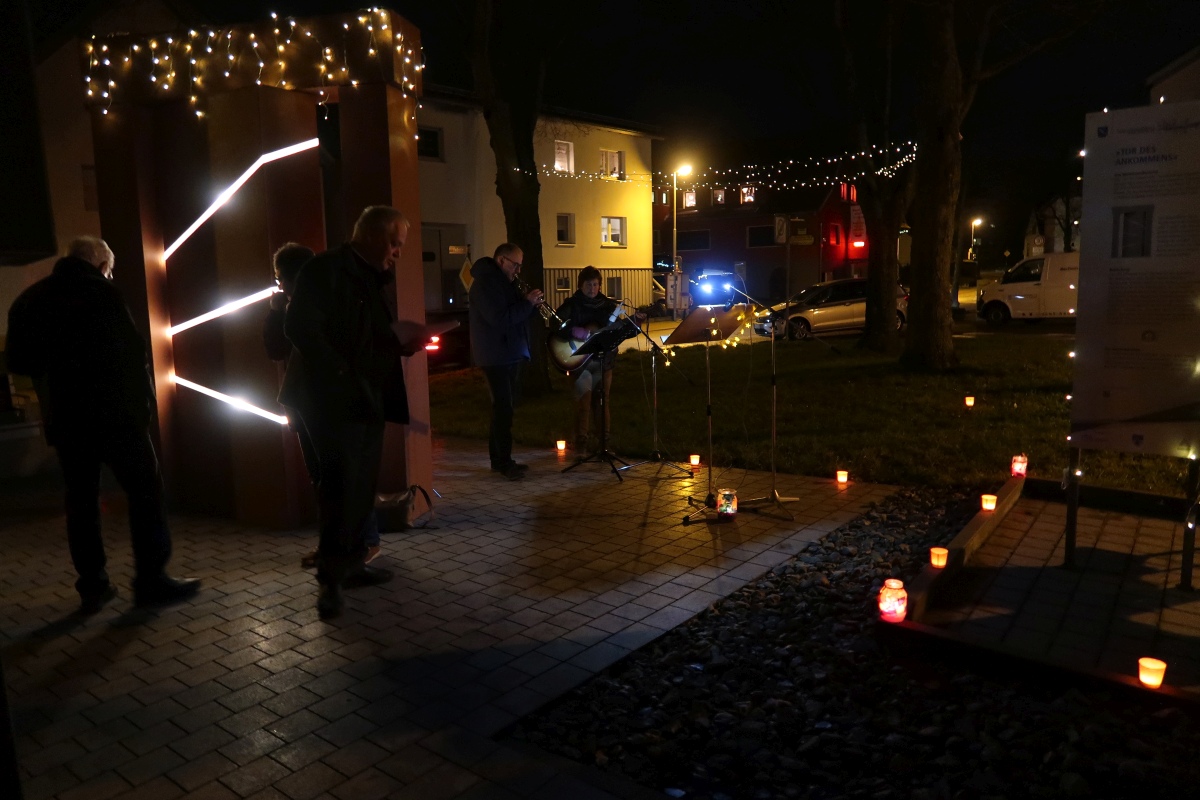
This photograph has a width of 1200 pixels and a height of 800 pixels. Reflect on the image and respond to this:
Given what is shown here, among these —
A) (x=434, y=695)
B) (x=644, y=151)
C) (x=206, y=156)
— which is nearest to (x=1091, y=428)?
(x=434, y=695)

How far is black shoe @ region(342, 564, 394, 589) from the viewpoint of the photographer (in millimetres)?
5219

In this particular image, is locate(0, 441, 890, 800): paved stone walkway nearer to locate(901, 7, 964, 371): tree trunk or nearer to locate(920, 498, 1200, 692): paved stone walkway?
locate(920, 498, 1200, 692): paved stone walkway

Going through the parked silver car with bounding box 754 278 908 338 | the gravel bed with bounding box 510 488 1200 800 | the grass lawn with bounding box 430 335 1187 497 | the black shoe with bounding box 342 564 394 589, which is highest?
the parked silver car with bounding box 754 278 908 338

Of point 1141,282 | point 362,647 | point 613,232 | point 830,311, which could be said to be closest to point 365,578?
point 362,647

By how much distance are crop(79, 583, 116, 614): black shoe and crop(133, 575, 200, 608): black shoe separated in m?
0.15

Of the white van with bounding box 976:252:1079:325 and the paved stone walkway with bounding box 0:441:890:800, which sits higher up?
the white van with bounding box 976:252:1079:325

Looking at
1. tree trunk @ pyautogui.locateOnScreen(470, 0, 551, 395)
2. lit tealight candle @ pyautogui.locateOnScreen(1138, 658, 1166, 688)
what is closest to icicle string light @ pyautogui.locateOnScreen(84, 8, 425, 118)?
lit tealight candle @ pyautogui.locateOnScreen(1138, 658, 1166, 688)

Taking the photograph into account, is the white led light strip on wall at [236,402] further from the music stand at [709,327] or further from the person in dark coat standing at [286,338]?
the music stand at [709,327]

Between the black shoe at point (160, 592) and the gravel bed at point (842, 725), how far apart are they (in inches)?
100

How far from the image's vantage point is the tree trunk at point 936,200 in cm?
1384

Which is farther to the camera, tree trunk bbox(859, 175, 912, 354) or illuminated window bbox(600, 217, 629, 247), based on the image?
illuminated window bbox(600, 217, 629, 247)

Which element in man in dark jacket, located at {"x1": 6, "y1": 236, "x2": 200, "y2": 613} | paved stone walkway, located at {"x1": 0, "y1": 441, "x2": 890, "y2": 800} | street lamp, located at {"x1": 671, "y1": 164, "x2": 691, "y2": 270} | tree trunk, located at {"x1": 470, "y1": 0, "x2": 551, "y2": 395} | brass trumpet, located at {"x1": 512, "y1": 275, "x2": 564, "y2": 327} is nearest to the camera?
paved stone walkway, located at {"x1": 0, "y1": 441, "x2": 890, "y2": 800}

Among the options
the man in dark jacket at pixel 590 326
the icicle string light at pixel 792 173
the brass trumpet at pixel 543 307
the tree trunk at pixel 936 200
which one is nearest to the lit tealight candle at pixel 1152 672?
the man in dark jacket at pixel 590 326

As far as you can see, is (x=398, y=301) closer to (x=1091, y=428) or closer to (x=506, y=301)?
(x=506, y=301)
